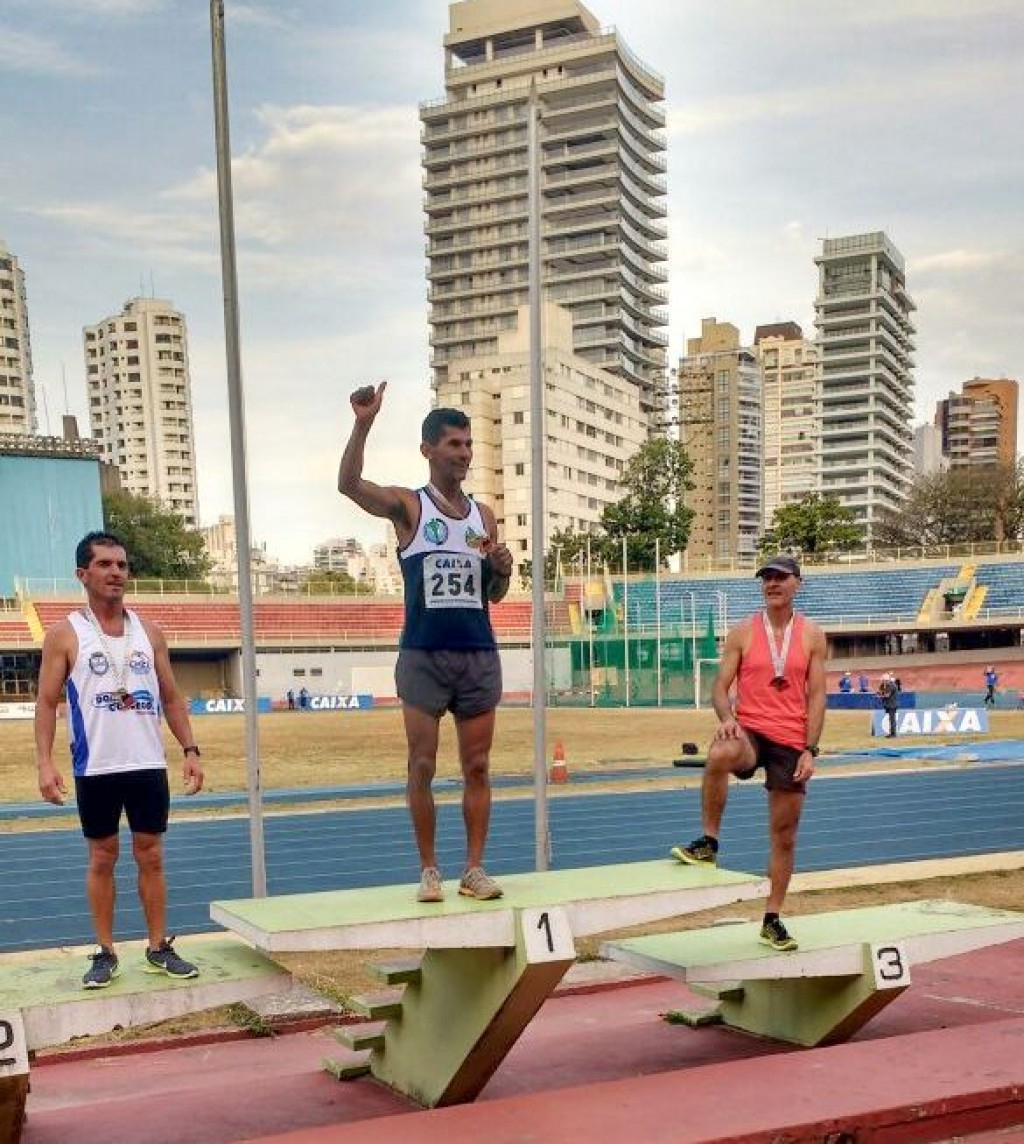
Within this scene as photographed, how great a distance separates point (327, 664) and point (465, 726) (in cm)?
4233

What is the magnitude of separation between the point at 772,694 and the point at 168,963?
259cm

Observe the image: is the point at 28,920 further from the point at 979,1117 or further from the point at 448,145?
the point at 448,145

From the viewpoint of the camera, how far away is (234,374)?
5.80m

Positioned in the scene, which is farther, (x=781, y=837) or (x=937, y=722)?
(x=937, y=722)

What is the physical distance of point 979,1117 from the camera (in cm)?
365

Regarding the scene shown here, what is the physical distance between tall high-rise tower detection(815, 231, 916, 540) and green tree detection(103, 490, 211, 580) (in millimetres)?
68956

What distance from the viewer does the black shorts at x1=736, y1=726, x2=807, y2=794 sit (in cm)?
449

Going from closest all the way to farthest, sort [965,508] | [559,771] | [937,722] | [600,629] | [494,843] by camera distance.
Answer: [494,843]
[559,771]
[937,722]
[600,629]
[965,508]

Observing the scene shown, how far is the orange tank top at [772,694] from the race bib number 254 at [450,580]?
128 cm

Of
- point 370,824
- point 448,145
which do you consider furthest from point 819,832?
point 448,145

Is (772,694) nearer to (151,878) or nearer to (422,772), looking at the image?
(422,772)

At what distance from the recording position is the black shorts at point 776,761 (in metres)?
4.49

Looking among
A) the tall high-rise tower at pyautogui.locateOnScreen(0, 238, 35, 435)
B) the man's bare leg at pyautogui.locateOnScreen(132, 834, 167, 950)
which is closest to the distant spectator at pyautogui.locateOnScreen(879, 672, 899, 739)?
the man's bare leg at pyautogui.locateOnScreen(132, 834, 167, 950)

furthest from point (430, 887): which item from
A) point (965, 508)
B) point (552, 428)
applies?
point (552, 428)
